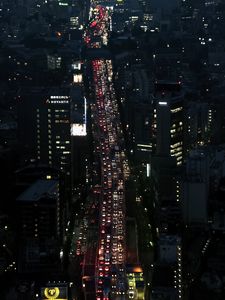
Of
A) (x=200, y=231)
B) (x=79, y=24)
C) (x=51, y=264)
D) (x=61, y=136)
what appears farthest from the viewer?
(x=79, y=24)

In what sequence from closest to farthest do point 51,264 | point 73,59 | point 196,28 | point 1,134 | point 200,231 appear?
point 51,264 → point 200,231 → point 1,134 → point 73,59 → point 196,28

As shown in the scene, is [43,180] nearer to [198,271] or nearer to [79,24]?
[198,271]

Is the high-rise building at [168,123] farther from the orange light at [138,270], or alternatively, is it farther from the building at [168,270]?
the orange light at [138,270]

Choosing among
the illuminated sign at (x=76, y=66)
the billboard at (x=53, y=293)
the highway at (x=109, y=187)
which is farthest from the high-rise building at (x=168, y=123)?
the illuminated sign at (x=76, y=66)

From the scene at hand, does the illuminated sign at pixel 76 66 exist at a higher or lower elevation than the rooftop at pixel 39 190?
lower

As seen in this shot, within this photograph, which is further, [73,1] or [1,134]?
[73,1]

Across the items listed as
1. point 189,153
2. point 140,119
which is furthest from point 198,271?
point 140,119
